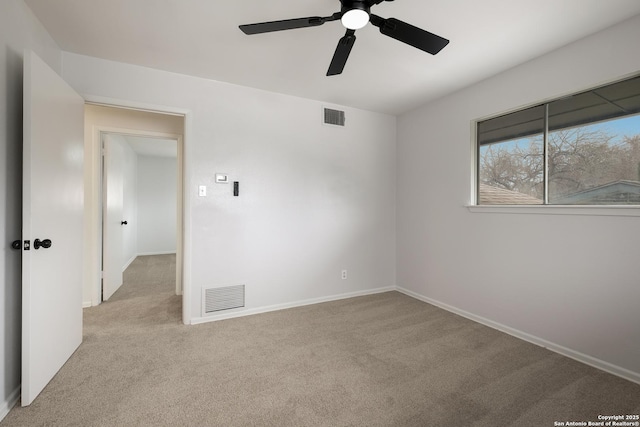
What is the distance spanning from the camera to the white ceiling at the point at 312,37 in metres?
1.93

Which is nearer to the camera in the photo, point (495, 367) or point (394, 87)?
point (495, 367)

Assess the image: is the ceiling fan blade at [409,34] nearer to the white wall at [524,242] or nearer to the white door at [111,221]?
the white wall at [524,242]

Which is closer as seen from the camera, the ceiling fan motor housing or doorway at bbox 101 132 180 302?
the ceiling fan motor housing

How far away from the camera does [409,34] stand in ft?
5.64

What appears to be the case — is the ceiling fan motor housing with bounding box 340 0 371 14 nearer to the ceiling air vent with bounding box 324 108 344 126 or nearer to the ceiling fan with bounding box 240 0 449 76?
the ceiling fan with bounding box 240 0 449 76

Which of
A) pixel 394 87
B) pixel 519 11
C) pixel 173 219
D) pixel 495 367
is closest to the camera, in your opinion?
pixel 519 11

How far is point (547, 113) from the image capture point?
2.54m

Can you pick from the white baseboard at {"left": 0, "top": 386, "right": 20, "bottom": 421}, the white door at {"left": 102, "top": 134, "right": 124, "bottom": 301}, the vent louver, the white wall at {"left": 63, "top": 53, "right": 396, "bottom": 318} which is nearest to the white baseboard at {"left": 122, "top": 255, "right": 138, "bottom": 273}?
the white door at {"left": 102, "top": 134, "right": 124, "bottom": 301}

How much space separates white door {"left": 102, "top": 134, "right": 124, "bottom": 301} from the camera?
363 centimetres

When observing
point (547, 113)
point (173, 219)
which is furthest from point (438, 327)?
point (173, 219)

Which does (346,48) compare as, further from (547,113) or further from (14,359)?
(14,359)

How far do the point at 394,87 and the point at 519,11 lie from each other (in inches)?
53.6

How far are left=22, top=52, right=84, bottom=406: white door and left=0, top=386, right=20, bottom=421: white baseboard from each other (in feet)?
0.24

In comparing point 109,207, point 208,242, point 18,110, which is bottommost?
point 208,242
